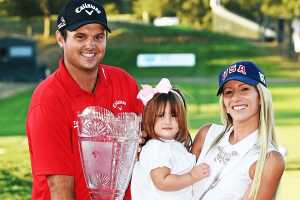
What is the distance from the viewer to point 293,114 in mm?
20922

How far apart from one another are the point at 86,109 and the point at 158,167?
0.45 metres

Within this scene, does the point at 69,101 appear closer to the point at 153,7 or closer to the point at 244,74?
the point at 244,74

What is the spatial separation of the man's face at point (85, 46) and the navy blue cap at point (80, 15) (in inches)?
1.2

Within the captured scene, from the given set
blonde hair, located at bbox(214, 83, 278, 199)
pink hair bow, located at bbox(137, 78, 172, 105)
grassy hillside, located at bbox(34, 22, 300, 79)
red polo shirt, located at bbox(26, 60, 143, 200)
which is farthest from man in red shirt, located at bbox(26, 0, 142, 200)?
grassy hillside, located at bbox(34, 22, 300, 79)

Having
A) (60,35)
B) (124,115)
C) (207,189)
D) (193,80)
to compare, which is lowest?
(193,80)

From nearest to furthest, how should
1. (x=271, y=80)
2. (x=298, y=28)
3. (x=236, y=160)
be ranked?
(x=236, y=160) < (x=271, y=80) < (x=298, y=28)

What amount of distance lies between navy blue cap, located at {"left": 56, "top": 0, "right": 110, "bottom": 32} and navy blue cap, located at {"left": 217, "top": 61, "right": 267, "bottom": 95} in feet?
1.95

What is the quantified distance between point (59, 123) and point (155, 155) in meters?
0.56

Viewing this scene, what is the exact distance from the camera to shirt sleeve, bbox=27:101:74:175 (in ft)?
10.6

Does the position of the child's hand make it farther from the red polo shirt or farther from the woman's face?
the red polo shirt

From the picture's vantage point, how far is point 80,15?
3.35 m

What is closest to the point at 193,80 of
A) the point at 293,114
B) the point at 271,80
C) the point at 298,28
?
the point at 271,80

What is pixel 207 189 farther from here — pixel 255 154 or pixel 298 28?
pixel 298 28

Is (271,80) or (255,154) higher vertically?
(255,154)
